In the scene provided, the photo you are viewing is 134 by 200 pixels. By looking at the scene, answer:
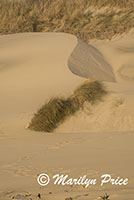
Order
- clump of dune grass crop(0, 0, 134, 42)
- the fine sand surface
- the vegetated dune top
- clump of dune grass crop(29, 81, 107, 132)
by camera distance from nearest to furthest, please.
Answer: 1. the fine sand surface
2. clump of dune grass crop(29, 81, 107, 132)
3. the vegetated dune top
4. clump of dune grass crop(0, 0, 134, 42)

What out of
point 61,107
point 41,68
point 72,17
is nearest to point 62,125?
point 61,107

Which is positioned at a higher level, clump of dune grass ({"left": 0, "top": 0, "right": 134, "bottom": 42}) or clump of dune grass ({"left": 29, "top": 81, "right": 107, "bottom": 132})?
clump of dune grass ({"left": 0, "top": 0, "right": 134, "bottom": 42})

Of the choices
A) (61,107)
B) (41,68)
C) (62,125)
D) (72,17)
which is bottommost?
(62,125)

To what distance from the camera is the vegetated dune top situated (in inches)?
334

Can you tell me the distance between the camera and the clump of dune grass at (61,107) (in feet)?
21.5

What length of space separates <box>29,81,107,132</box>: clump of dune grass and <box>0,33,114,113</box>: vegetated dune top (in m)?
0.57

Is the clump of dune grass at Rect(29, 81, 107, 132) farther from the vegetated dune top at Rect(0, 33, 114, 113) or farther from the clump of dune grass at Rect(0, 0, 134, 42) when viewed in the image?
the clump of dune grass at Rect(0, 0, 134, 42)

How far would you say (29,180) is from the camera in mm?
3930

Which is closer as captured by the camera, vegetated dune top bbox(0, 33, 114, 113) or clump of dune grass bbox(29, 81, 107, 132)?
clump of dune grass bbox(29, 81, 107, 132)

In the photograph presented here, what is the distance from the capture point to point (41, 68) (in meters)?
9.71

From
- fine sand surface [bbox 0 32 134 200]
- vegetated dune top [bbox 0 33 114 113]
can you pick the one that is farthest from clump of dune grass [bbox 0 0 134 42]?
vegetated dune top [bbox 0 33 114 113]

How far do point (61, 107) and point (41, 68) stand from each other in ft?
9.96

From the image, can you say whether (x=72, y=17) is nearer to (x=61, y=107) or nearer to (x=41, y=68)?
(x=41, y=68)

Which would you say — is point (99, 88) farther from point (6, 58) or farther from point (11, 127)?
point (6, 58)
